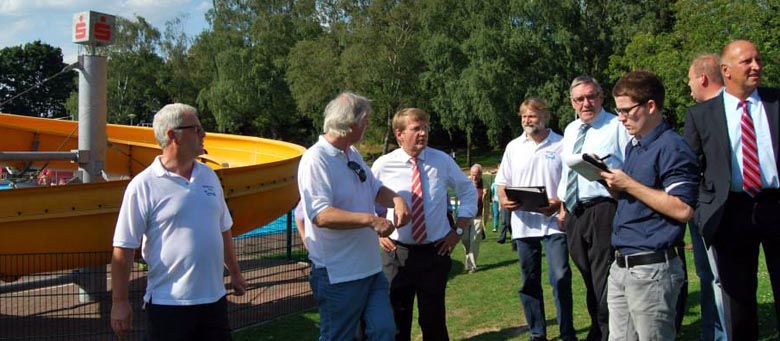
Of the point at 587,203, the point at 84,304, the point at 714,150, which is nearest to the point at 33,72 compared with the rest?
the point at 84,304

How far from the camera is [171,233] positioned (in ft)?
12.1

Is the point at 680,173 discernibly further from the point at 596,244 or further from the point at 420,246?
the point at 420,246

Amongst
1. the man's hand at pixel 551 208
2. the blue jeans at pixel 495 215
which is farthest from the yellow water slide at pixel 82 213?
the blue jeans at pixel 495 215

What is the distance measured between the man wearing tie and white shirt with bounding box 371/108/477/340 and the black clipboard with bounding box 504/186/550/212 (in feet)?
1.15

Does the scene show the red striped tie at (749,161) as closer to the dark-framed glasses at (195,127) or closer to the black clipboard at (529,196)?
the black clipboard at (529,196)

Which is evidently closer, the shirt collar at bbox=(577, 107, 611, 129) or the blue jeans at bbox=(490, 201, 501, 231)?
the shirt collar at bbox=(577, 107, 611, 129)

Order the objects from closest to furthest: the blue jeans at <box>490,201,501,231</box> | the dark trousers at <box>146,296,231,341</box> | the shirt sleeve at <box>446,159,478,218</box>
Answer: the dark trousers at <box>146,296,231,341</box> → the shirt sleeve at <box>446,159,478,218</box> → the blue jeans at <box>490,201,501,231</box>

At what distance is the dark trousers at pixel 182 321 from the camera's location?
371cm

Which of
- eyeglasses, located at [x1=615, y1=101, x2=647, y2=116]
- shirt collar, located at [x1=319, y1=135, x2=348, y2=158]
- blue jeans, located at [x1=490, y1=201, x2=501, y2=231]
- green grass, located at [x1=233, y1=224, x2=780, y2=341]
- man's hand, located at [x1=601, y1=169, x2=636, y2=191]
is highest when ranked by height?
eyeglasses, located at [x1=615, y1=101, x2=647, y2=116]

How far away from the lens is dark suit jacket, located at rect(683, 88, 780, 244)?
4.01 metres

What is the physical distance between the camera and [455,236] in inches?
203

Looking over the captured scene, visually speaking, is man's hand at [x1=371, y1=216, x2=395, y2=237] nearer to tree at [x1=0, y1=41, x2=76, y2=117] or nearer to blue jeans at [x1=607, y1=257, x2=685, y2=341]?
blue jeans at [x1=607, y1=257, x2=685, y2=341]

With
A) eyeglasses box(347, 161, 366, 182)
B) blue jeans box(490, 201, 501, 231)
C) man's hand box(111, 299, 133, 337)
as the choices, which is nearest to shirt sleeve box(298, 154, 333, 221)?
eyeglasses box(347, 161, 366, 182)

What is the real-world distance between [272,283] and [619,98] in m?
6.19
